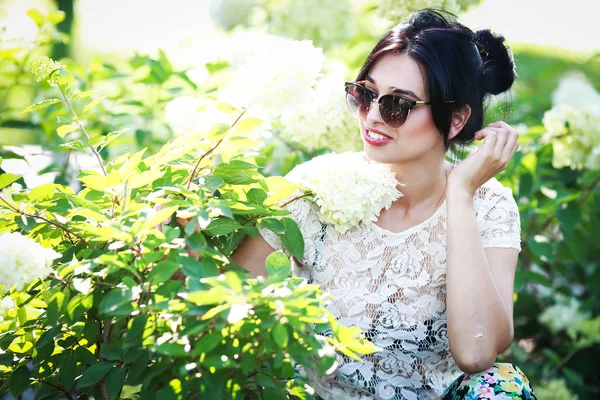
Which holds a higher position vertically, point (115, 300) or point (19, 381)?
point (115, 300)

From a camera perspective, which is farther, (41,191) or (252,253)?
(252,253)

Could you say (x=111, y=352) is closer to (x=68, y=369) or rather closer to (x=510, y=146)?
(x=68, y=369)

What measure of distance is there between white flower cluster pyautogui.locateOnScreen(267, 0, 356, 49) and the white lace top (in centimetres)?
124

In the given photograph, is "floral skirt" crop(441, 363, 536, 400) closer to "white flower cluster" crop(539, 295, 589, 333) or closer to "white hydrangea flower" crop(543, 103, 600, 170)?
"white hydrangea flower" crop(543, 103, 600, 170)

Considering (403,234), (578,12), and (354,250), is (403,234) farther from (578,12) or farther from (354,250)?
(578,12)

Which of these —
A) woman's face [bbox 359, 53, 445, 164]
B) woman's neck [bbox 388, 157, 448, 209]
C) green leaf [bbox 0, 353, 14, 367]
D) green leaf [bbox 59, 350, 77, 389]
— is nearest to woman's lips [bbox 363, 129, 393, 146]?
woman's face [bbox 359, 53, 445, 164]

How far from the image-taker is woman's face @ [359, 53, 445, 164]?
197 cm

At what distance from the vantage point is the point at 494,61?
2.17m

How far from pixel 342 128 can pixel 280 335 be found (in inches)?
55.4

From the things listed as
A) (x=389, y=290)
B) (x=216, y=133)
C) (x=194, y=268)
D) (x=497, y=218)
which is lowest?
(x=389, y=290)

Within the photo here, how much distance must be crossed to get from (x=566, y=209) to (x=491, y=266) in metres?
0.96

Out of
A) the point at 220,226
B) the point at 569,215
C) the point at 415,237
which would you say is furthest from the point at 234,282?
the point at 569,215

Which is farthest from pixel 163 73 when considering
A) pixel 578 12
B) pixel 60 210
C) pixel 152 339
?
pixel 578 12

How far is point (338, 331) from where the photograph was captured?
1.34 meters
